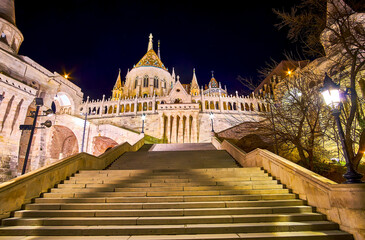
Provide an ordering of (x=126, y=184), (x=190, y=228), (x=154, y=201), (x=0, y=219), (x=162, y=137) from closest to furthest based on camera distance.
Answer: (x=190, y=228) < (x=0, y=219) < (x=154, y=201) < (x=126, y=184) < (x=162, y=137)

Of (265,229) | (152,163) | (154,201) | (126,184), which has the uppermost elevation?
(152,163)

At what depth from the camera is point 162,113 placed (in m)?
26.7

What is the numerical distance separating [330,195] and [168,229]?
3.43 metres

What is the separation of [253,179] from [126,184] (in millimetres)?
3889

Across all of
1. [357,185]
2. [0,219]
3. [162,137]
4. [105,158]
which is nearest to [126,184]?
[0,219]

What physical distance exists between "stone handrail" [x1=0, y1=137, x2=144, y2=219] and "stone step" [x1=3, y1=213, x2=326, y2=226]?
0.58m

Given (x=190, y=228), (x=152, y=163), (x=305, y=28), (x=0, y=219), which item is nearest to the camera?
(x=190, y=228)

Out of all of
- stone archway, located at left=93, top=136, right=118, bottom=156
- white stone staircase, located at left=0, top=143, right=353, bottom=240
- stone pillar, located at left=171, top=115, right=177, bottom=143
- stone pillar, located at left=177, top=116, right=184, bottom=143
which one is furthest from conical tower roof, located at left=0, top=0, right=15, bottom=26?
white stone staircase, located at left=0, top=143, right=353, bottom=240

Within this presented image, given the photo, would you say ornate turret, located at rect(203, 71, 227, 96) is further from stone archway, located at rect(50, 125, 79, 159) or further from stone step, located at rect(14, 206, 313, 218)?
stone step, located at rect(14, 206, 313, 218)

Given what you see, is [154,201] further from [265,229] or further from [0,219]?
[0,219]

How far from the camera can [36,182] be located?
524 centimetres

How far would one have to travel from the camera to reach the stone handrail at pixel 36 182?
4.44 metres

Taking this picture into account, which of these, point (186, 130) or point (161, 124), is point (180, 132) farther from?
point (161, 124)

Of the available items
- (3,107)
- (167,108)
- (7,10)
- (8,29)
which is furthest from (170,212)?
(7,10)
